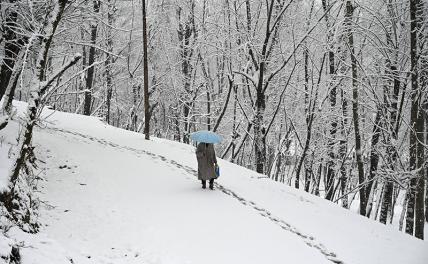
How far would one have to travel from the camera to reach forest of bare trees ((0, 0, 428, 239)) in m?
11.7

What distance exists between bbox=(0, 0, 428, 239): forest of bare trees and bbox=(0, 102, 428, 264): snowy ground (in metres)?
1.22

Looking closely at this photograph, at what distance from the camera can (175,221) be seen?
9.24 meters

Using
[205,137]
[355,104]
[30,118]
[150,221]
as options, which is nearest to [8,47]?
[30,118]

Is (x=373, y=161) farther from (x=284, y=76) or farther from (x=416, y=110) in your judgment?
(x=284, y=76)

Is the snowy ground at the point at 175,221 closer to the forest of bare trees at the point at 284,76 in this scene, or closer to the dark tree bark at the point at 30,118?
the dark tree bark at the point at 30,118

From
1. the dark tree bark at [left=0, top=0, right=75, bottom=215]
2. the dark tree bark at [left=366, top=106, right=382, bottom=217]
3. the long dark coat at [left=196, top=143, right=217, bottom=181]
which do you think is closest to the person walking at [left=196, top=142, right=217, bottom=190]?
the long dark coat at [left=196, top=143, right=217, bottom=181]

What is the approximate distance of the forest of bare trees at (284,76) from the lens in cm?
1174

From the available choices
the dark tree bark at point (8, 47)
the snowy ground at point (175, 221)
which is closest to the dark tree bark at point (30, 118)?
the snowy ground at point (175, 221)

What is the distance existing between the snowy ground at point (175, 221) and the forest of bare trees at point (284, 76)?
1.22 meters

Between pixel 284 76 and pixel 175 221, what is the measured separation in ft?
52.9

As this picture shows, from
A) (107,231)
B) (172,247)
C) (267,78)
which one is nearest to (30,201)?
(107,231)

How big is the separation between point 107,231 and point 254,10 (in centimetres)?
1822

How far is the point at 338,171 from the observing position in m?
21.7

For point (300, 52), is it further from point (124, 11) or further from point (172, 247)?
point (172, 247)
